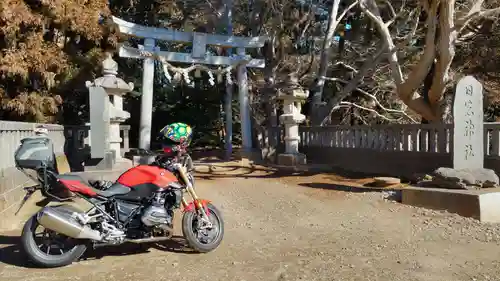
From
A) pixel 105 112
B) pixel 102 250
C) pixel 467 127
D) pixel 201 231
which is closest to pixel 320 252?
pixel 201 231

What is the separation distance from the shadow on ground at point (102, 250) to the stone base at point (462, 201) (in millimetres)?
4241

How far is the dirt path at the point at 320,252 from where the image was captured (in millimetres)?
4562

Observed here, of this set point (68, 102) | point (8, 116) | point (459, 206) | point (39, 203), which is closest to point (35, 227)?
point (39, 203)

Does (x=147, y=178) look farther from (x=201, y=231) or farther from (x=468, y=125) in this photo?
(x=468, y=125)

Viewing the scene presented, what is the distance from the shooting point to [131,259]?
504 cm

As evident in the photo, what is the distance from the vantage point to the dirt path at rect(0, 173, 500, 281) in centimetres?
456

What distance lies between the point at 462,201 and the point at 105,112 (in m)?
7.22

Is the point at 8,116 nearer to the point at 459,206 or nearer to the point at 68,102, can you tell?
the point at 68,102

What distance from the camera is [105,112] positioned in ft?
33.1

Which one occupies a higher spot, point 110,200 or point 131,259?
point 110,200

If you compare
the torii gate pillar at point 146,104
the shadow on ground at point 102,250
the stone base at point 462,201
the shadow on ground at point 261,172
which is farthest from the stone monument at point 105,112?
the stone base at point 462,201

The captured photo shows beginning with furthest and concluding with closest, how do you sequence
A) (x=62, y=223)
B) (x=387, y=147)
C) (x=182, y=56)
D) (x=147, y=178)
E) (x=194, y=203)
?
(x=182, y=56)
(x=387, y=147)
(x=194, y=203)
(x=147, y=178)
(x=62, y=223)

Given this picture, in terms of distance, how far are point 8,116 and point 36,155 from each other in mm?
8210

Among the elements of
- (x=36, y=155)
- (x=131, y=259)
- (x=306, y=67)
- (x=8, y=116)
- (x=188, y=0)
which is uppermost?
(x=188, y=0)
